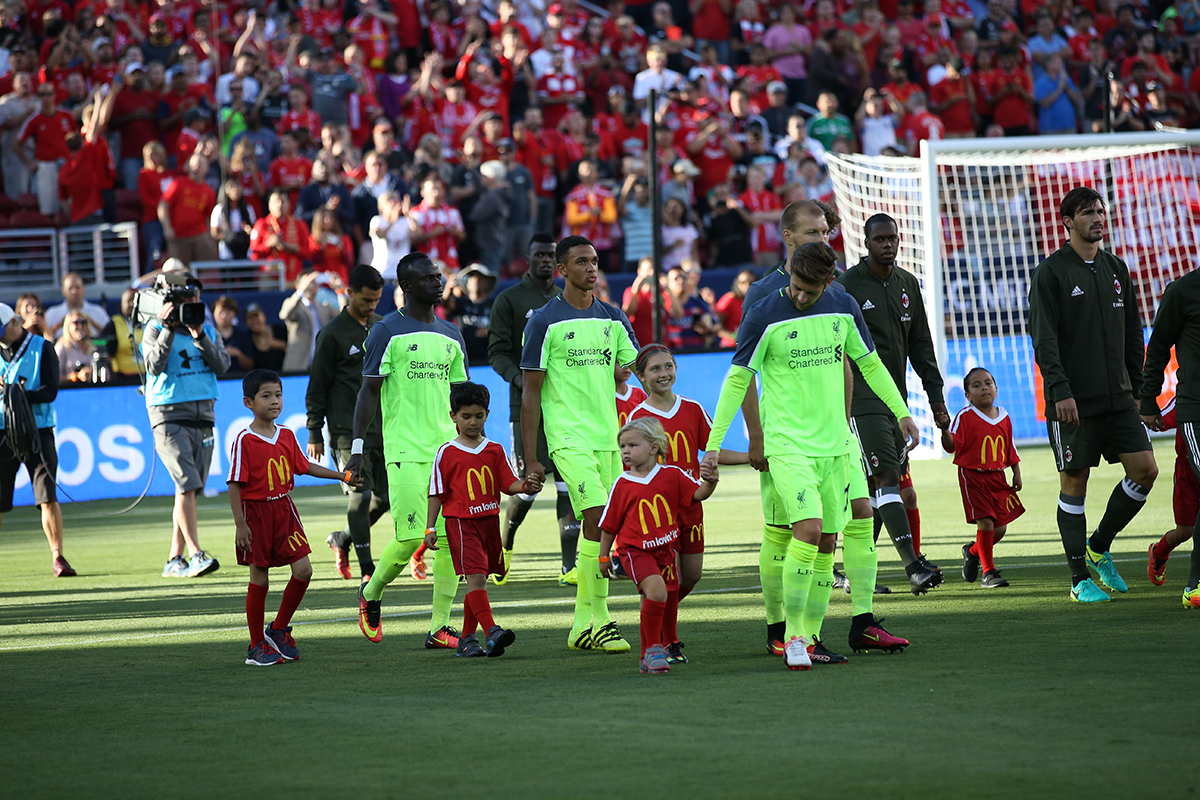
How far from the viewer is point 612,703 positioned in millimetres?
6594

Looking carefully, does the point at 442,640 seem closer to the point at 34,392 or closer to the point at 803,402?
the point at 803,402

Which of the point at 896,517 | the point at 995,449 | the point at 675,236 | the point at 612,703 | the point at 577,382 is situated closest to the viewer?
the point at 612,703

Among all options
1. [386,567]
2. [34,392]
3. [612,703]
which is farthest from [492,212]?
[612,703]

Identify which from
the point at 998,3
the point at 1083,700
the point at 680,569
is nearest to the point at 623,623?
the point at 680,569

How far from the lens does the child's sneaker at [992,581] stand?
381 inches

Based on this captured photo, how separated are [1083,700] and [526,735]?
2.30 metres

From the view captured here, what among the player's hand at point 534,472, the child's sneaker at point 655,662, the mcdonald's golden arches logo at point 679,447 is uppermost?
the mcdonald's golden arches logo at point 679,447

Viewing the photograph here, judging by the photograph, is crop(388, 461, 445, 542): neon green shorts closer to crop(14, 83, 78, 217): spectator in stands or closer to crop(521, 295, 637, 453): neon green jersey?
crop(521, 295, 637, 453): neon green jersey

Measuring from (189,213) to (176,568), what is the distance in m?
9.32

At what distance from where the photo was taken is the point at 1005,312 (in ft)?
66.7

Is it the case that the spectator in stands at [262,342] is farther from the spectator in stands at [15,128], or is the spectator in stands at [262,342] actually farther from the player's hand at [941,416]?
the player's hand at [941,416]

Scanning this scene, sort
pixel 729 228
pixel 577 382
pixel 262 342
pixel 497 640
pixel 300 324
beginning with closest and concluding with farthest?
pixel 497 640 → pixel 577 382 → pixel 300 324 → pixel 262 342 → pixel 729 228

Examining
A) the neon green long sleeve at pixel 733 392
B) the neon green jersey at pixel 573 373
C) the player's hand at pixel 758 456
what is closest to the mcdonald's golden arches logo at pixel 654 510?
the neon green long sleeve at pixel 733 392

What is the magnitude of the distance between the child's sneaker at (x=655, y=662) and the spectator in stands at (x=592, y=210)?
48.3ft
